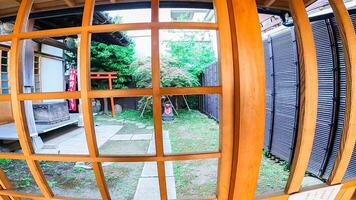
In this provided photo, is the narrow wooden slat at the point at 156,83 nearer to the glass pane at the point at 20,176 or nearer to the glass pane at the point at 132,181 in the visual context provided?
the glass pane at the point at 132,181

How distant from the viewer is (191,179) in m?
2.90

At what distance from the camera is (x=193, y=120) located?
7270 mm

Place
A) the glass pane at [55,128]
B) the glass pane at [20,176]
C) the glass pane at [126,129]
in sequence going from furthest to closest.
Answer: the glass pane at [55,128], the glass pane at [126,129], the glass pane at [20,176]

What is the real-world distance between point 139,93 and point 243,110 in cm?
18

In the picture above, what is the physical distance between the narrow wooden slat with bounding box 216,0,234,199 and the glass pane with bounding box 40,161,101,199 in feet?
7.55

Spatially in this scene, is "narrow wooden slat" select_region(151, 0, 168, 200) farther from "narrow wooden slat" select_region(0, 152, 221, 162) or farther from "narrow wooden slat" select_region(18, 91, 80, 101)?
"narrow wooden slat" select_region(18, 91, 80, 101)

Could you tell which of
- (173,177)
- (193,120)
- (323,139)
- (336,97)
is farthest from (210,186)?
(193,120)

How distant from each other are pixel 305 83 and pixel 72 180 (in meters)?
3.24

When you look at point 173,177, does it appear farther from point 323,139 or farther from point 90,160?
point 90,160

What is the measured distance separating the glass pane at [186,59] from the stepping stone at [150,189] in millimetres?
4121

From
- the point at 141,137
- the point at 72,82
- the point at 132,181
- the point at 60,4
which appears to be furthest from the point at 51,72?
the point at 60,4

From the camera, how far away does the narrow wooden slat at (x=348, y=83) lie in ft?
1.46

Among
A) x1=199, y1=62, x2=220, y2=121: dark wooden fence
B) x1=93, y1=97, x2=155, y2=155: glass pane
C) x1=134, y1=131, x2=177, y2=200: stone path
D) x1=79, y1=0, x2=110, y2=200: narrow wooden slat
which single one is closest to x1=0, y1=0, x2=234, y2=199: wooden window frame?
x1=79, y1=0, x2=110, y2=200: narrow wooden slat

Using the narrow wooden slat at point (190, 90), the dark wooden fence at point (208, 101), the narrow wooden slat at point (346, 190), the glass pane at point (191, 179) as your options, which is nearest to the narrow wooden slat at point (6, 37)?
the narrow wooden slat at point (190, 90)
